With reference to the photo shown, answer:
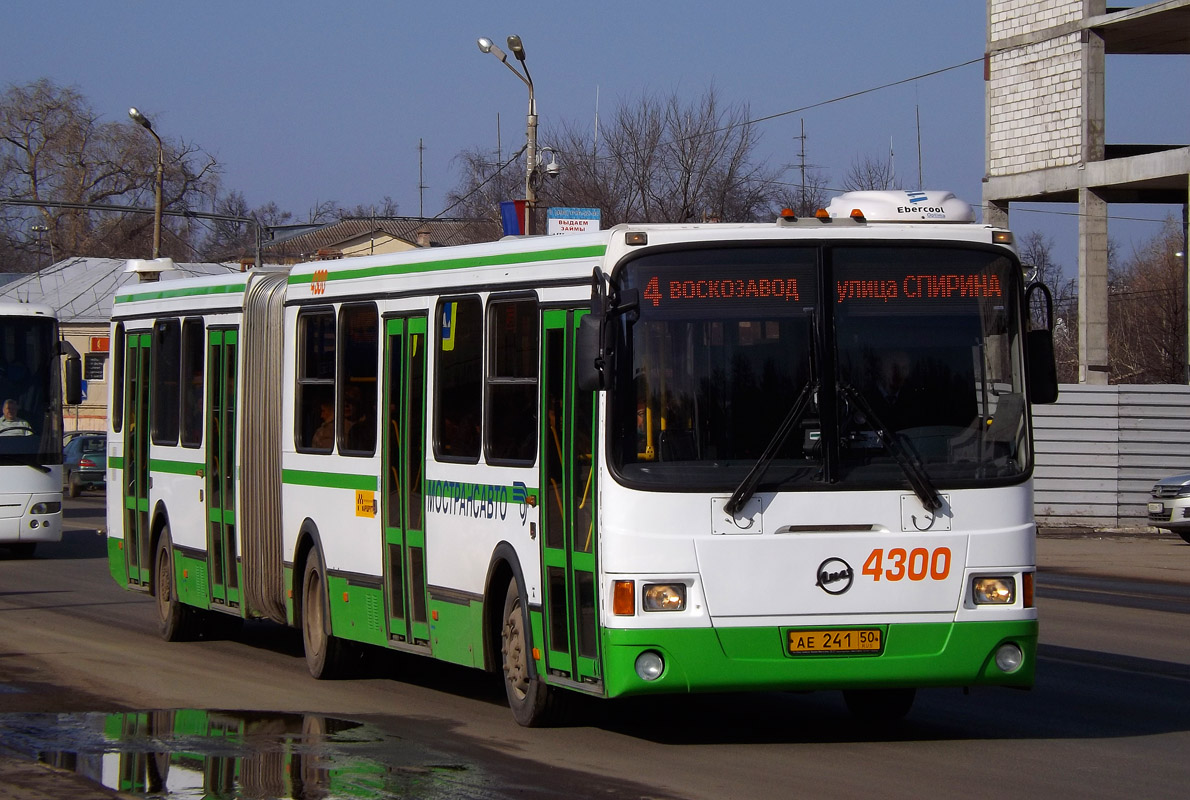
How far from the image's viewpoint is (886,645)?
29.9 ft

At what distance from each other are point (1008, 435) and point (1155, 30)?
34.9 meters

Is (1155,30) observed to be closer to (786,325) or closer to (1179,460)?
(1179,460)

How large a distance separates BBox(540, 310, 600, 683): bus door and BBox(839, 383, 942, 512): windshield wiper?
133cm

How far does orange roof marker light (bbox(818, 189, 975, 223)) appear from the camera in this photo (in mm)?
9695

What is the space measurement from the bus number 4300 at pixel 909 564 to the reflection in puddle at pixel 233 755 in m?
2.27

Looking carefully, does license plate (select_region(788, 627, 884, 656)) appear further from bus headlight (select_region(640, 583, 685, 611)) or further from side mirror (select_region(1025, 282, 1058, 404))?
side mirror (select_region(1025, 282, 1058, 404))

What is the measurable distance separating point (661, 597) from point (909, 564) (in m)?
1.30

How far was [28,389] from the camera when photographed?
24.2m

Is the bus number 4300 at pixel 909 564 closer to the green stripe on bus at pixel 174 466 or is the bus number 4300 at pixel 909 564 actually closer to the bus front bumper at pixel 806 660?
the bus front bumper at pixel 806 660

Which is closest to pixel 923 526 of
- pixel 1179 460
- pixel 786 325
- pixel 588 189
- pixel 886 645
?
pixel 886 645

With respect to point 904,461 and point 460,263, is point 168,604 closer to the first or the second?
point 460,263

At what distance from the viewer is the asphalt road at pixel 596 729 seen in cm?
835

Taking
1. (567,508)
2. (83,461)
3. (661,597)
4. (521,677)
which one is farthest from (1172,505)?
(83,461)

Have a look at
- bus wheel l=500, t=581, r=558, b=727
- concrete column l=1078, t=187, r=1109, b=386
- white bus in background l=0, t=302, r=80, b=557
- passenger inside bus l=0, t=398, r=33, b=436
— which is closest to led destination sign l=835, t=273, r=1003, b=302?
bus wheel l=500, t=581, r=558, b=727
